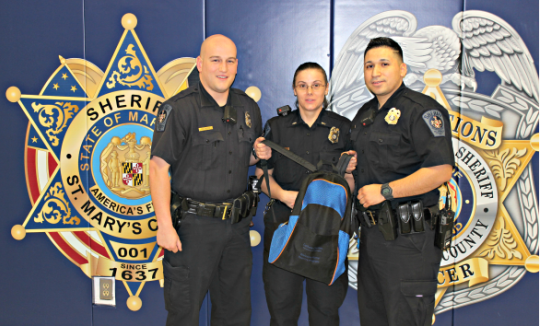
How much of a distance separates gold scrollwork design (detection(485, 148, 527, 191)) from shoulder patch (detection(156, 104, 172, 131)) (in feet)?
7.52

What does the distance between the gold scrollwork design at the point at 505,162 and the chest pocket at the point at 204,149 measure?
202 cm

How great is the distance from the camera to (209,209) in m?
1.78

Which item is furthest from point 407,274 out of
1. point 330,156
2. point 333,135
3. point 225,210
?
point 225,210

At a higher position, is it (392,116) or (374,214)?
(392,116)

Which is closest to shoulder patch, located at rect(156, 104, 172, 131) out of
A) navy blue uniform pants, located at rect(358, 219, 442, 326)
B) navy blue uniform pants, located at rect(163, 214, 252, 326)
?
navy blue uniform pants, located at rect(163, 214, 252, 326)

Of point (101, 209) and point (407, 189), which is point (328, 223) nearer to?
point (407, 189)

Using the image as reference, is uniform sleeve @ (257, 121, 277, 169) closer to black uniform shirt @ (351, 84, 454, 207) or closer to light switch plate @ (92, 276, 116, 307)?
black uniform shirt @ (351, 84, 454, 207)

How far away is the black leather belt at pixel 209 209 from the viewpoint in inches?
70.1

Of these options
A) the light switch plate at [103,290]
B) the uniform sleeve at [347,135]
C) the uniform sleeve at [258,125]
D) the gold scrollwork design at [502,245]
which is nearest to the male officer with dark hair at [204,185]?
the uniform sleeve at [258,125]

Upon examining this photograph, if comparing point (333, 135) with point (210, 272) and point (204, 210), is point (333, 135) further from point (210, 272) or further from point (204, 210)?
point (210, 272)

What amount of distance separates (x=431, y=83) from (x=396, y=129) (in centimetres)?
90

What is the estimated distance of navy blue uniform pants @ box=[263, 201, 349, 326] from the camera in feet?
5.95

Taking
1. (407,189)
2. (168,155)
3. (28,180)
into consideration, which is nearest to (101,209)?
(28,180)

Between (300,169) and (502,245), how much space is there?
67.8 inches
